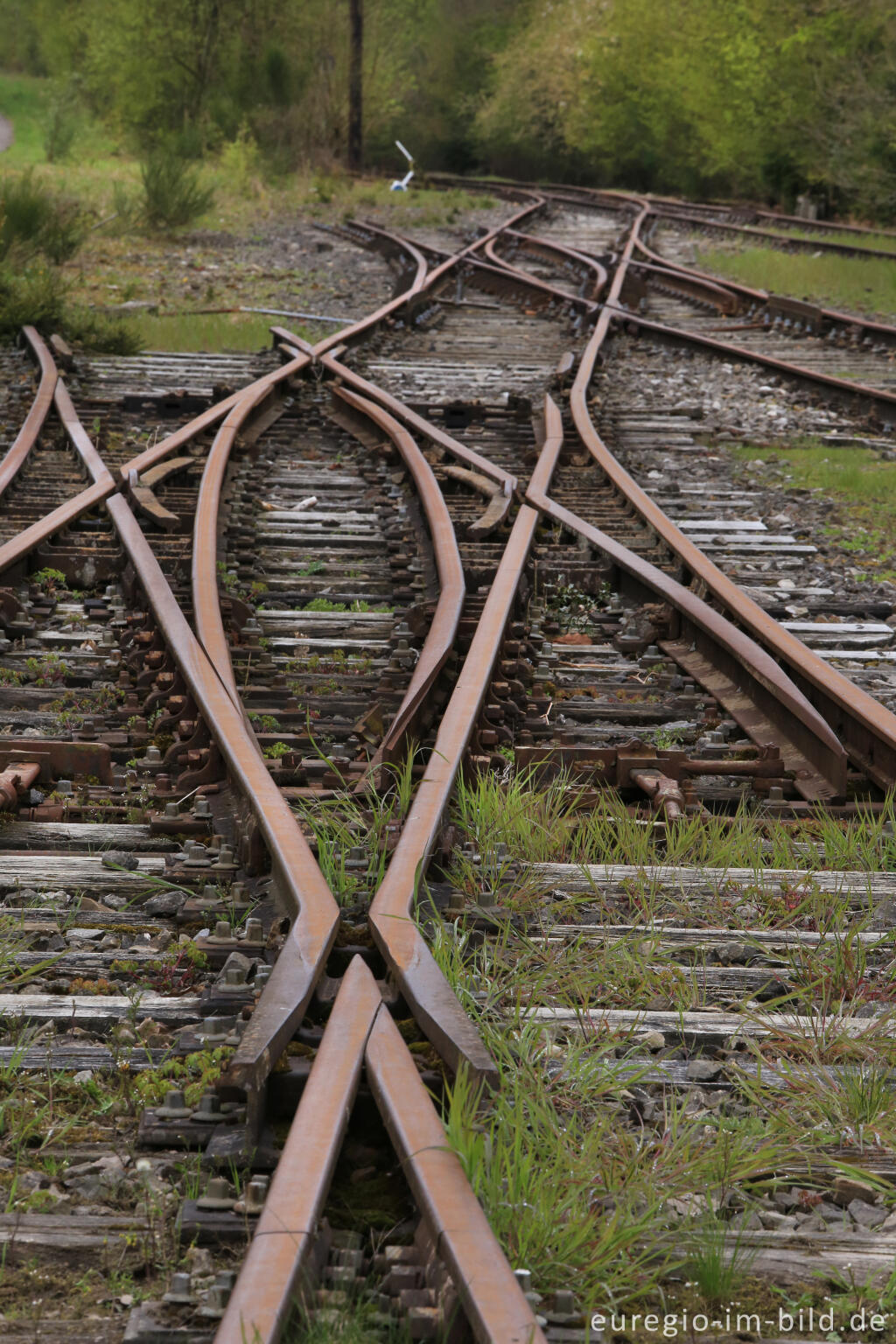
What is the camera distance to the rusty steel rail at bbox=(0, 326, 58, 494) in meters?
7.46

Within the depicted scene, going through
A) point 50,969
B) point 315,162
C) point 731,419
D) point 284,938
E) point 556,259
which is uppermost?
point 315,162

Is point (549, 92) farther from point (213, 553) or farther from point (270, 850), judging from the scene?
point (270, 850)

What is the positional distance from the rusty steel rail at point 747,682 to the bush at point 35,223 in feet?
37.1

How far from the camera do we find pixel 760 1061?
2.75m

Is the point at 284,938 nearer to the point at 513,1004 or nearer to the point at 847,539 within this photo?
the point at 513,1004

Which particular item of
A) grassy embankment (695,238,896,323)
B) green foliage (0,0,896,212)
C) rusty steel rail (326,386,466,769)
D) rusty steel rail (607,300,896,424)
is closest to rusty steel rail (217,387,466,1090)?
rusty steel rail (326,386,466,769)

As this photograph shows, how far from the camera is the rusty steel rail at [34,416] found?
746 cm

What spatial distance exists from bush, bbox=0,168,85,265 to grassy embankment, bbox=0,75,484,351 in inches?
9.3

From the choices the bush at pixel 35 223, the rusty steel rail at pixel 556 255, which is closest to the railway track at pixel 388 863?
the bush at pixel 35 223

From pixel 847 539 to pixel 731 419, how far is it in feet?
10.8

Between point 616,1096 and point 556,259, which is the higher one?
point 556,259

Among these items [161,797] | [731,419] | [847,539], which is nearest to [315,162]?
[731,419]

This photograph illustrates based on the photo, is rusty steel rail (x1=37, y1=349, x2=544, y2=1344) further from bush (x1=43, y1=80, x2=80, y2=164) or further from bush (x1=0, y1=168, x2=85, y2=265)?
bush (x1=43, y1=80, x2=80, y2=164)

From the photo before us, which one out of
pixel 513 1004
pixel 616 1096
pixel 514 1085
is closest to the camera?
pixel 514 1085
